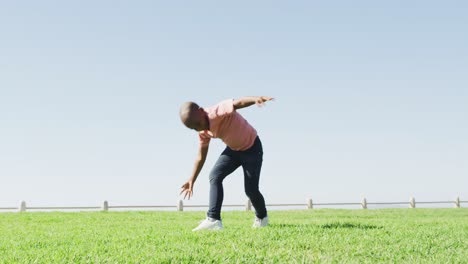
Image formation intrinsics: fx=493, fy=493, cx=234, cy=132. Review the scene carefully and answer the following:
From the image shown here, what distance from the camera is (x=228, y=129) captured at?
6520 millimetres

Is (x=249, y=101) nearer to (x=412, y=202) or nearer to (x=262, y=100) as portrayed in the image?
(x=262, y=100)

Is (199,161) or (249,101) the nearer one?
(249,101)

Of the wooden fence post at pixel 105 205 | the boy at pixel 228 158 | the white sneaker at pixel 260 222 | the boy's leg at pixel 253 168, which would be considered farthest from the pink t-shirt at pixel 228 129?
the wooden fence post at pixel 105 205

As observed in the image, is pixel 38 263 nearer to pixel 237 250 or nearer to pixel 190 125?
pixel 237 250

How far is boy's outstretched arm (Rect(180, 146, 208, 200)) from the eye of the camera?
269 inches

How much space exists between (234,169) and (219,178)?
28 centimetres

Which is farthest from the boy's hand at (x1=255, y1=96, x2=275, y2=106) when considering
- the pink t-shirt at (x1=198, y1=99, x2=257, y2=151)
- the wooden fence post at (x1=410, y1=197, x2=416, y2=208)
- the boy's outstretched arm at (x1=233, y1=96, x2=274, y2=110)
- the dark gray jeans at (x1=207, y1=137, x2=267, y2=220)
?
the wooden fence post at (x1=410, y1=197, x2=416, y2=208)

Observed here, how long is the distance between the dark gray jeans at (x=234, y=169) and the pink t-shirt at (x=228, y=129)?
12cm

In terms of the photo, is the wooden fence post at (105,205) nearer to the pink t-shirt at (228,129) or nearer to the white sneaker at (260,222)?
the white sneaker at (260,222)

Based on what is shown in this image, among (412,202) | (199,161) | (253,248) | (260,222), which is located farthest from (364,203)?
(253,248)

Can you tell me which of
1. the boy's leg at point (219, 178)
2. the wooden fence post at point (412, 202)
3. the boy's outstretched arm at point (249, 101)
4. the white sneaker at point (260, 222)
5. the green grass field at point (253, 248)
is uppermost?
the boy's outstretched arm at point (249, 101)

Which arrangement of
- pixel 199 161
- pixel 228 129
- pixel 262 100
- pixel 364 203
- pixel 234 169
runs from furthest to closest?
pixel 364 203 < pixel 234 169 < pixel 199 161 < pixel 228 129 < pixel 262 100

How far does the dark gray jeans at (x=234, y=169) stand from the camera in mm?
6840

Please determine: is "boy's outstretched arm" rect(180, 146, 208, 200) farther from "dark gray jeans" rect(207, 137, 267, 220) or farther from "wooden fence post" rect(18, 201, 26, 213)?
"wooden fence post" rect(18, 201, 26, 213)
